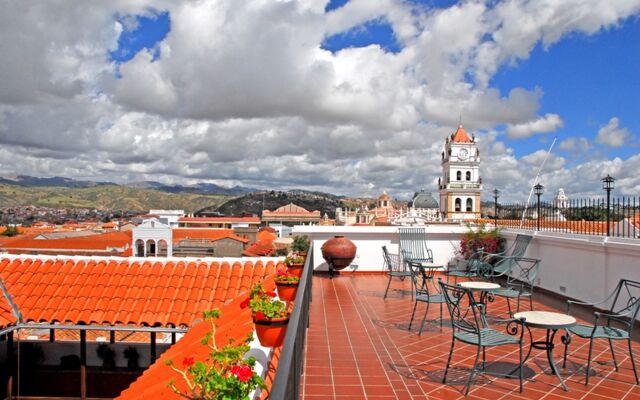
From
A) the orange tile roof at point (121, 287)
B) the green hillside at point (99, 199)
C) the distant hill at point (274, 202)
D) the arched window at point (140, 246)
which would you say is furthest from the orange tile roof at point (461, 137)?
the green hillside at point (99, 199)

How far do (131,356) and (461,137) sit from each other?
78521 millimetres

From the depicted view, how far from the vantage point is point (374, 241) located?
11.5 m

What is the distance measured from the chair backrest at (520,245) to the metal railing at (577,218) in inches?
18.0

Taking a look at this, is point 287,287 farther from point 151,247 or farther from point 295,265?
point 151,247

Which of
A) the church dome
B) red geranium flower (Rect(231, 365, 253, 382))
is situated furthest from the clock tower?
red geranium flower (Rect(231, 365, 253, 382))

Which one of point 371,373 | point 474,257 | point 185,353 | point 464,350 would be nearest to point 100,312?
point 185,353

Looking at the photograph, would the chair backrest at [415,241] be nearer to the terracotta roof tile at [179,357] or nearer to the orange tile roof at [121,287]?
the orange tile roof at [121,287]

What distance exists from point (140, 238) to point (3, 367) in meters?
46.1

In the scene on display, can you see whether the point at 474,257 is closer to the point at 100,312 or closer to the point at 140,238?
the point at 100,312

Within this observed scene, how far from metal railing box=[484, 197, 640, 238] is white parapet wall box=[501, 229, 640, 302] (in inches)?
10.4

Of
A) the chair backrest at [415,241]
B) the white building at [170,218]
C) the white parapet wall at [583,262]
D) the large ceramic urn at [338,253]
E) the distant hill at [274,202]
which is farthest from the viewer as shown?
the distant hill at [274,202]

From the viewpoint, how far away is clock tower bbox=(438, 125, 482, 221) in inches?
3081

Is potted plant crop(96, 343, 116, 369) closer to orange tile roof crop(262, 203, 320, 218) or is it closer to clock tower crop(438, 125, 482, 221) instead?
clock tower crop(438, 125, 482, 221)

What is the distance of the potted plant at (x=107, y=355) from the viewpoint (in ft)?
26.9
